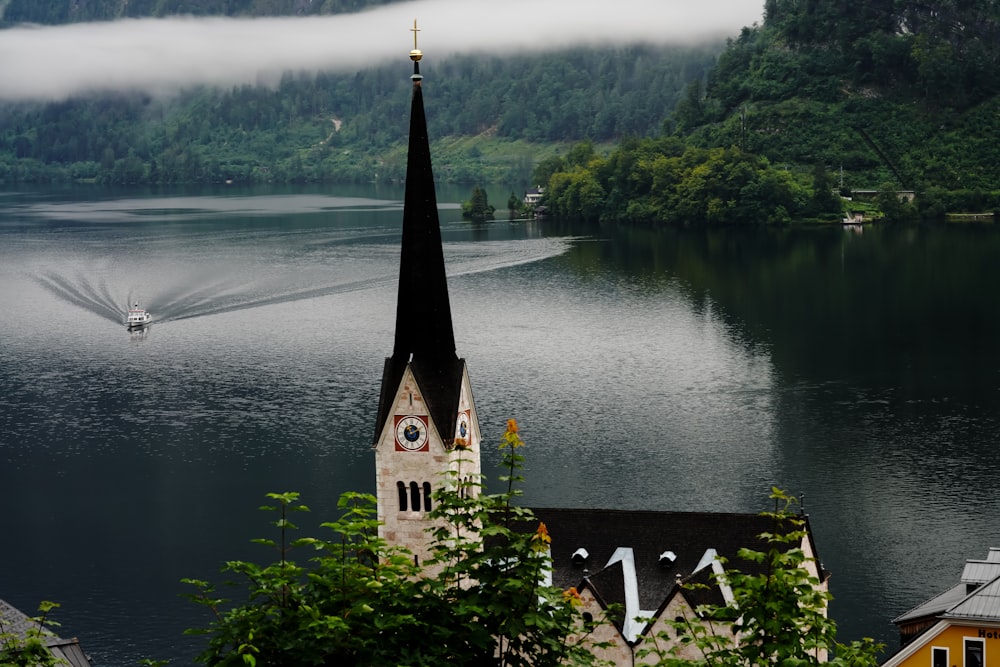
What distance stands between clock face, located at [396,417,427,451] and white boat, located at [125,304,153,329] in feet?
291

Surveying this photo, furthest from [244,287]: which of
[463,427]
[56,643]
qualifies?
[463,427]

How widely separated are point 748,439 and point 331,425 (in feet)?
77.2

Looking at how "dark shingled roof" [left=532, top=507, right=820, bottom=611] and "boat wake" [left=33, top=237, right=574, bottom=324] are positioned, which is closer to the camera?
"dark shingled roof" [left=532, top=507, right=820, bottom=611]

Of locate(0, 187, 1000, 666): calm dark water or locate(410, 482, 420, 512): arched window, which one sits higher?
locate(410, 482, 420, 512): arched window

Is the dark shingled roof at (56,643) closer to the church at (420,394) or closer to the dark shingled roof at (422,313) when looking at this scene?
the church at (420,394)

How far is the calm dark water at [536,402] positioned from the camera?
6825cm

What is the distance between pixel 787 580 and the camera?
88.7ft

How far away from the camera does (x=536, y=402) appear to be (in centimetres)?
9550

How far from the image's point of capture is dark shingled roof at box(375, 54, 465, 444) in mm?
42594

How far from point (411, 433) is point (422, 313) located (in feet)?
10.7

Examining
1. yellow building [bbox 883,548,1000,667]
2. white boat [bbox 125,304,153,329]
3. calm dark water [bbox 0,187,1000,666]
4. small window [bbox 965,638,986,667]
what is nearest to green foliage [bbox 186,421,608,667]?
yellow building [bbox 883,548,1000,667]

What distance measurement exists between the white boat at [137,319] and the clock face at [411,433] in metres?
88.7

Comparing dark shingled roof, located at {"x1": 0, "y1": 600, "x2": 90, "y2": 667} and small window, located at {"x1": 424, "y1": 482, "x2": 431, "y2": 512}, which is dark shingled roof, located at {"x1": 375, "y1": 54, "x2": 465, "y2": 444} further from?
dark shingled roof, located at {"x1": 0, "y1": 600, "x2": 90, "y2": 667}

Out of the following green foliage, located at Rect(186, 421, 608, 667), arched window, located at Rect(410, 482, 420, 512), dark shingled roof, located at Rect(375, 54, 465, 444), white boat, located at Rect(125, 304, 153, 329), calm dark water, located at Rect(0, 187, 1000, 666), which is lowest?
calm dark water, located at Rect(0, 187, 1000, 666)
